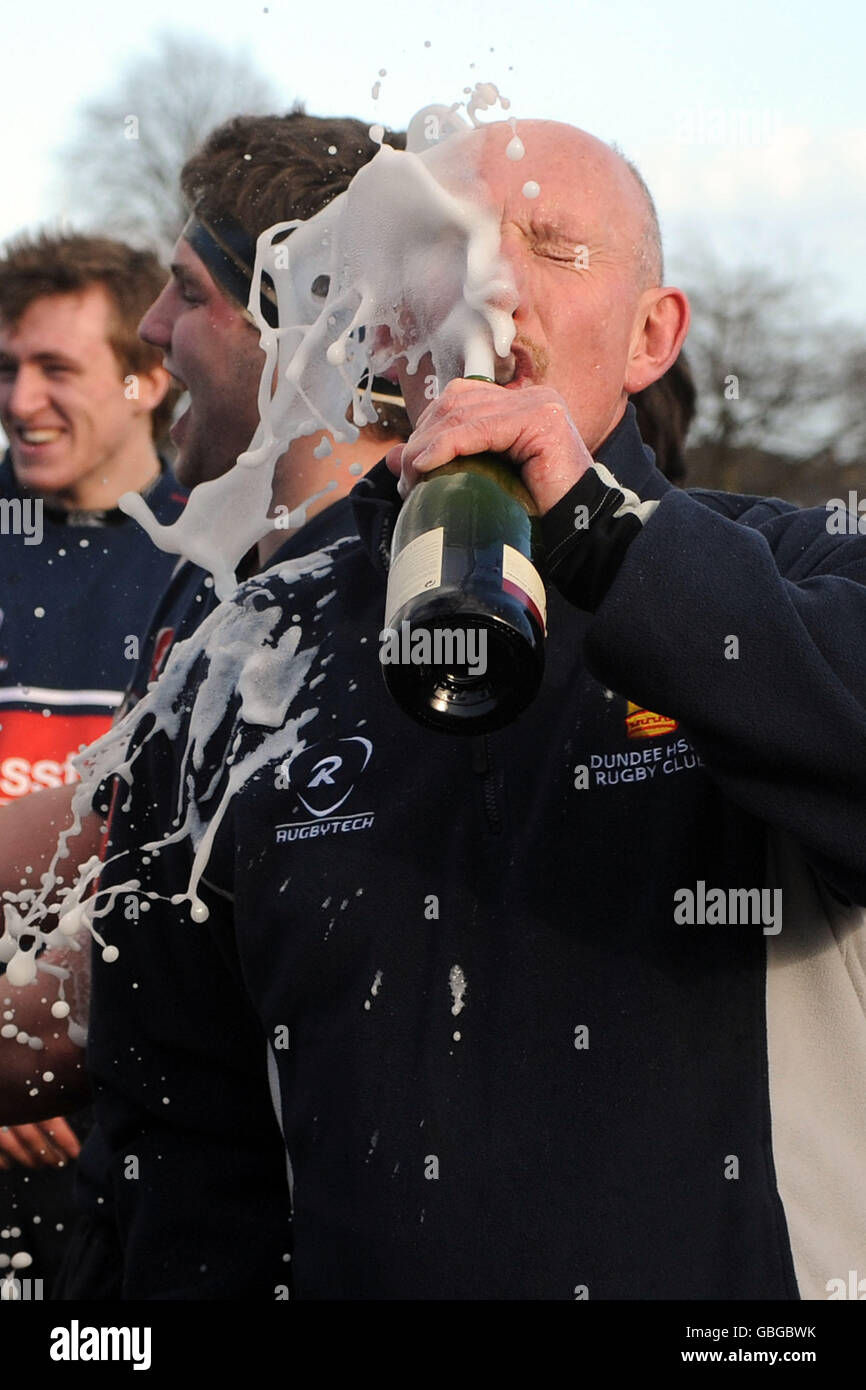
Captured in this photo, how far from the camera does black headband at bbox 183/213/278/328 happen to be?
116 inches

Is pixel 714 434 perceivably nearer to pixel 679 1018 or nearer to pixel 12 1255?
pixel 12 1255

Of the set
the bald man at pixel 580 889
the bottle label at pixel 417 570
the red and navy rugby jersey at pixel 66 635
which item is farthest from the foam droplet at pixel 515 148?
the red and navy rugby jersey at pixel 66 635

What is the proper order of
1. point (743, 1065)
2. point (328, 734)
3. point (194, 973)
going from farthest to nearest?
point (194, 973) < point (328, 734) < point (743, 1065)

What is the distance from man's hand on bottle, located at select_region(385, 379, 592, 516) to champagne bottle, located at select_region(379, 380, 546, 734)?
1.6 inches

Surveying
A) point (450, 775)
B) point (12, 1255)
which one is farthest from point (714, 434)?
point (450, 775)

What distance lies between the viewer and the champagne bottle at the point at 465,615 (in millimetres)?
1558

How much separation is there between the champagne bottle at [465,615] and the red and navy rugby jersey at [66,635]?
2.29 m

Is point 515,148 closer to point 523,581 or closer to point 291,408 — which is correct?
point 291,408

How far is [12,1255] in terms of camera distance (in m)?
3.36

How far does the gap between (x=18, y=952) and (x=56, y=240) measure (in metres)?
2.77

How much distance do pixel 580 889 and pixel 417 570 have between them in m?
0.47

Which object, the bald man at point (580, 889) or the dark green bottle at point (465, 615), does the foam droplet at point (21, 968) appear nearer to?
the bald man at point (580, 889)

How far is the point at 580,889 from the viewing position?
1.84 m

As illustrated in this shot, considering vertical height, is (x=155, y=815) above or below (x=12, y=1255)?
above
